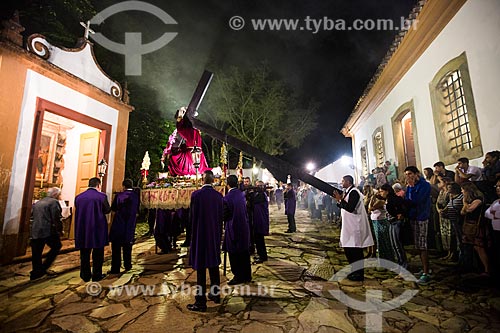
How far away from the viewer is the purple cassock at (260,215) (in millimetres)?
6164

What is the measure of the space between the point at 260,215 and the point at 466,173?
179 inches

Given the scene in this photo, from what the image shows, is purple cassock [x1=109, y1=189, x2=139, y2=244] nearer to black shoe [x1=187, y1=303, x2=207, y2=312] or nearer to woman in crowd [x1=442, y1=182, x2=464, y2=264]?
black shoe [x1=187, y1=303, x2=207, y2=312]

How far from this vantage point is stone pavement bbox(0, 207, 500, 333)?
10.4 feet

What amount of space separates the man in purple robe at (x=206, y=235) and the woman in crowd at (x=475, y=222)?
4433mm

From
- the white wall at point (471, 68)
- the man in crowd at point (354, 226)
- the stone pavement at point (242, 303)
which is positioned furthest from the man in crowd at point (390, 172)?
the man in crowd at point (354, 226)

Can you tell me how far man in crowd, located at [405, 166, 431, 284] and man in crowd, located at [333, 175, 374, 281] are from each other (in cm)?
80

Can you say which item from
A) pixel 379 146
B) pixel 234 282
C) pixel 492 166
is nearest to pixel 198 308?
pixel 234 282

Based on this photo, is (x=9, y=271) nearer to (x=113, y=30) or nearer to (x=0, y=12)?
(x=0, y=12)

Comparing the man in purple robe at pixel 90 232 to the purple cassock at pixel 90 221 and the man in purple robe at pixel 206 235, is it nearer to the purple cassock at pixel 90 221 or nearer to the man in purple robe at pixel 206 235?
the purple cassock at pixel 90 221

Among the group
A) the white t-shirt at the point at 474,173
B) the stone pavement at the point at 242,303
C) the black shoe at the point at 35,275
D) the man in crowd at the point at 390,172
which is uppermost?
the man in crowd at the point at 390,172

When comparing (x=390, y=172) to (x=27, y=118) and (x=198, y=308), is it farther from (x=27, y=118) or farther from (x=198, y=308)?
(x=27, y=118)

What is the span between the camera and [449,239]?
18.9 feet

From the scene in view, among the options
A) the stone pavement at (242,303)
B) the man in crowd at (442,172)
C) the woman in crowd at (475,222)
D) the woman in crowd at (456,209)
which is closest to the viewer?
the stone pavement at (242,303)

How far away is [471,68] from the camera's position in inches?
219
